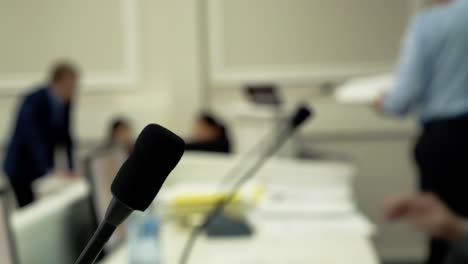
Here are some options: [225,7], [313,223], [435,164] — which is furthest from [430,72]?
[225,7]

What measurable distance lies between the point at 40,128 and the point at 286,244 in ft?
7.12

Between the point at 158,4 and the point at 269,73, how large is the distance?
0.79 m

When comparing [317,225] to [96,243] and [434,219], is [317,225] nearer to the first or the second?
[434,219]

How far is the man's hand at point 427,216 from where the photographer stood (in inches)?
49.0

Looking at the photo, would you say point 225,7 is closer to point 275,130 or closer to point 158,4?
point 158,4

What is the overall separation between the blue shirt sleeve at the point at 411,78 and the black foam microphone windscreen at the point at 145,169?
2.00 meters

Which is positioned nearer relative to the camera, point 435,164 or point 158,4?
point 435,164

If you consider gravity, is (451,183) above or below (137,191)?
below

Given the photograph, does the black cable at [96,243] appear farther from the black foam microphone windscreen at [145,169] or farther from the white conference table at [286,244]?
the white conference table at [286,244]

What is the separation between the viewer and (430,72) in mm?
2350

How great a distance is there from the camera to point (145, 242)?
1.41m

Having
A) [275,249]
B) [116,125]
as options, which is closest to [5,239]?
[275,249]

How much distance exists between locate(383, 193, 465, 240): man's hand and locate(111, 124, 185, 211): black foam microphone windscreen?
0.90 meters

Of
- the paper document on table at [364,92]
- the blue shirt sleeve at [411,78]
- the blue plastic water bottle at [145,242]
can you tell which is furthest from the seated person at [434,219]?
the paper document on table at [364,92]
